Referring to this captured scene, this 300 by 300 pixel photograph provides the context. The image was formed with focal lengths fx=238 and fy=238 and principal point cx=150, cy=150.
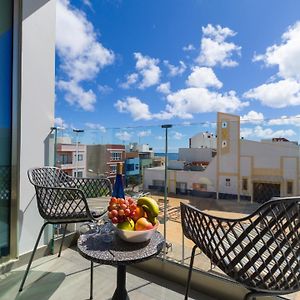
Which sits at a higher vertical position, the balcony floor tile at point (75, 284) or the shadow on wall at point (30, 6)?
the shadow on wall at point (30, 6)

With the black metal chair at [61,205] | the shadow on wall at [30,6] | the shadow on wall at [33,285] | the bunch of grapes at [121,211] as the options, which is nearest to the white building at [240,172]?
the black metal chair at [61,205]

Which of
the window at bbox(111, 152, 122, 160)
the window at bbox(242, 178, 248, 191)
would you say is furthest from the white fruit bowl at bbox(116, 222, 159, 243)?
the window at bbox(111, 152, 122, 160)

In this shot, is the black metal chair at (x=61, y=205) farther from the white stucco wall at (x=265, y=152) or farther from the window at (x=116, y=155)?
the white stucco wall at (x=265, y=152)

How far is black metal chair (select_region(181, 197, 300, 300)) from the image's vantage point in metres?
0.89

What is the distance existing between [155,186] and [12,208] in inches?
50.6

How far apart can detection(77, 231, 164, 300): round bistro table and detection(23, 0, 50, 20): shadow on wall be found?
2030 mm

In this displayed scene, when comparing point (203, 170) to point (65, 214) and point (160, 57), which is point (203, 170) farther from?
point (160, 57)

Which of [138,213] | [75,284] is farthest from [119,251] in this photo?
[75,284]

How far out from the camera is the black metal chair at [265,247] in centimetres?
89

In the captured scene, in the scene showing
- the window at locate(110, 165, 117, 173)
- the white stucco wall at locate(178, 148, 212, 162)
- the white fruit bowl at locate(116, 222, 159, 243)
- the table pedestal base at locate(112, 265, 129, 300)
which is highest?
the white stucco wall at locate(178, 148, 212, 162)

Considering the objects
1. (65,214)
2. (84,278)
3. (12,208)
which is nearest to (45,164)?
(12,208)

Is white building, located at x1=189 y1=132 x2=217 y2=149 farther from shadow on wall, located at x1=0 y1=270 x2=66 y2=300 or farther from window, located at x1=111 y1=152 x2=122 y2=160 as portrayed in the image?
shadow on wall, located at x1=0 y1=270 x2=66 y2=300

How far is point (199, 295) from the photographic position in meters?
1.75

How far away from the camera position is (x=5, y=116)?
2051 mm
